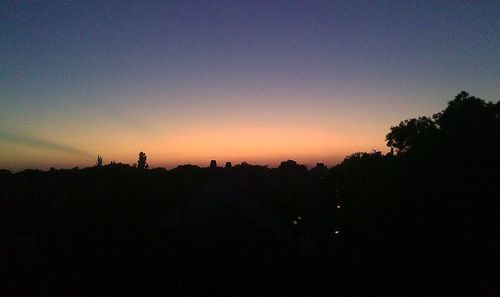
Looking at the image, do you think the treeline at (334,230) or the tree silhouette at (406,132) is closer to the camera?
the treeline at (334,230)

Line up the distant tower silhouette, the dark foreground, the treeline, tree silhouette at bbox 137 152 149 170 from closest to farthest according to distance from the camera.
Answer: the dark foreground < the treeline < the distant tower silhouette < tree silhouette at bbox 137 152 149 170

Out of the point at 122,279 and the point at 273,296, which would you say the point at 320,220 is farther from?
the point at 122,279

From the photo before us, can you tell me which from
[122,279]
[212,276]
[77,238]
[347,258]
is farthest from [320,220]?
[77,238]

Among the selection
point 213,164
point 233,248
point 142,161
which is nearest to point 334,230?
point 233,248

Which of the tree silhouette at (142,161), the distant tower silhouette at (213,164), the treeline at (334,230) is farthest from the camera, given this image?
the tree silhouette at (142,161)

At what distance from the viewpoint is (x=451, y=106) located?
4231cm

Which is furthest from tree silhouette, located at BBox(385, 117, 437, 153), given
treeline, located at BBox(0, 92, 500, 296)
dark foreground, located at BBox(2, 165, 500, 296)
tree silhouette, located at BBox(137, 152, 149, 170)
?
tree silhouette, located at BBox(137, 152, 149, 170)

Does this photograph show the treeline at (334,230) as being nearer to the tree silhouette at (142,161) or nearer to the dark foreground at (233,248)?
the dark foreground at (233,248)

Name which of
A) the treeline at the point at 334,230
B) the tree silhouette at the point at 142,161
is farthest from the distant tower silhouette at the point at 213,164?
the tree silhouette at the point at 142,161

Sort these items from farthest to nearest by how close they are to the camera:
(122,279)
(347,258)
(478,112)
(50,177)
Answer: (50,177)
(478,112)
(347,258)
(122,279)

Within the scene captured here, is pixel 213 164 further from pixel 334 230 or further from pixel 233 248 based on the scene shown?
pixel 334 230

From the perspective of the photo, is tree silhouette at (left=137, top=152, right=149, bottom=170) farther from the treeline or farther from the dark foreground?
the dark foreground

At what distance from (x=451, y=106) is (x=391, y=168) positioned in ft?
51.2

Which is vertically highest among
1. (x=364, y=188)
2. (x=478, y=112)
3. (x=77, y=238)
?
(x=478, y=112)
